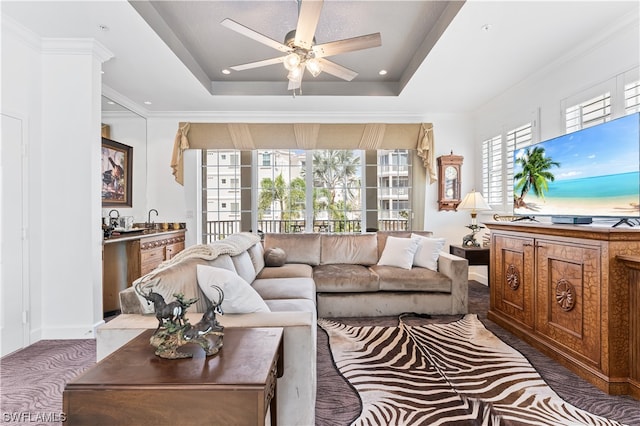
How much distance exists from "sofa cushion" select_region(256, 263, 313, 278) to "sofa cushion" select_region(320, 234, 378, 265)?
398mm

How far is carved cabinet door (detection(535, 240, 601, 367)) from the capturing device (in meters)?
2.11

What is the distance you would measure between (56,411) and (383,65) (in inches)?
170

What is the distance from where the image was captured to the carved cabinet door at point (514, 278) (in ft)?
8.94

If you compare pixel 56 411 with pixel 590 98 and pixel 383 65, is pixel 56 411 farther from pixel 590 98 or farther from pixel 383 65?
pixel 590 98

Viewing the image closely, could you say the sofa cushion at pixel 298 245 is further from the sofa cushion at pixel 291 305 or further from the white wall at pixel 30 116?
the white wall at pixel 30 116

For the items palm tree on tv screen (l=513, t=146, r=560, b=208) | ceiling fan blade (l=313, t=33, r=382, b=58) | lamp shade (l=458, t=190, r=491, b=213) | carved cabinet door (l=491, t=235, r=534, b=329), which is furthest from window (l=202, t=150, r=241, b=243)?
palm tree on tv screen (l=513, t=146, r=560, b=208)

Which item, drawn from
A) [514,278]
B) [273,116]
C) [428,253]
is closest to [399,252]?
[428,253]

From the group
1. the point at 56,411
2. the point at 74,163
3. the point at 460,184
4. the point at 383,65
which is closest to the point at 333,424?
the point at 56,411

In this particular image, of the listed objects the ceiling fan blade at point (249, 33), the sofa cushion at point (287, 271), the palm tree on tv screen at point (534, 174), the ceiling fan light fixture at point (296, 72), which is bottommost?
the sofa cushion at point (287, 271)

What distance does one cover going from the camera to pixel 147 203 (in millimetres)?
5160

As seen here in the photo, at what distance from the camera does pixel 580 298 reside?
2.21m

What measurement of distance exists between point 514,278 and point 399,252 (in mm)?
1242

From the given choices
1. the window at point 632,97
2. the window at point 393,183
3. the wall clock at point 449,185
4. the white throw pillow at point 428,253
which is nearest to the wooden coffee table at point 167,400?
the white throw pillow at point 428,253

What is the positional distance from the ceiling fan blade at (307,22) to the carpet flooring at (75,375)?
2388mm
